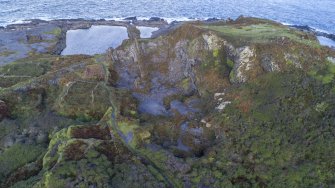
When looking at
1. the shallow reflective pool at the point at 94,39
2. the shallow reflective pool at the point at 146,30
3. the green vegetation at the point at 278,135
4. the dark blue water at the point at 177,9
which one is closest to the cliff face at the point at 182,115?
the green vegetation at the point at 278,135

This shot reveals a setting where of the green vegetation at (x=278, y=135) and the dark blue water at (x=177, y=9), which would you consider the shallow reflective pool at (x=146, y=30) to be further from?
the green vegetation at (x=278, y=135)

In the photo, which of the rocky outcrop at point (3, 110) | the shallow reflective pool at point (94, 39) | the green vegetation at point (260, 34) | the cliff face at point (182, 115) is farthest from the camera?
the shallow reflective pool at point (94, 39)

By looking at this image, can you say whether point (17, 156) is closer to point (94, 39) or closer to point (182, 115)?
point (182, 115)

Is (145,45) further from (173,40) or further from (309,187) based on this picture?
(309,187)

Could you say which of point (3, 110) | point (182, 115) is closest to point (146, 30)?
point (3, 110)

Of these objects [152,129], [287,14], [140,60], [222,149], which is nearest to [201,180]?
[222,149]

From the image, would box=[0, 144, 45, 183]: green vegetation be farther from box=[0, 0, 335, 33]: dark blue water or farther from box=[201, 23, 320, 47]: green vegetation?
box=[0, 0, 335, 33]: dark blue water
